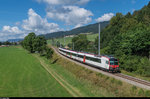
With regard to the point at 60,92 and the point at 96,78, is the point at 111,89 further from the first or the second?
the point at 60,92

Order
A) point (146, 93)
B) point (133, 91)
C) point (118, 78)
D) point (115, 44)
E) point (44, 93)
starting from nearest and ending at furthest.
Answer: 1. point (146, 93)
2. point (133, 91)
3. point (44, 93)
4. point (118, 78)
5. point (115, 44)

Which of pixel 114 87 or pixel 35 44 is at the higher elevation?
pixel 35 44

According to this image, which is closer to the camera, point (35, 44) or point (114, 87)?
point (114, 87)

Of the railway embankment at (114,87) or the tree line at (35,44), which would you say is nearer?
the railway embankment at (114,87)

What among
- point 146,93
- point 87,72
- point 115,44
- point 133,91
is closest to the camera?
point 146,93

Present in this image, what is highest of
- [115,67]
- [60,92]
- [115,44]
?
[115,44]

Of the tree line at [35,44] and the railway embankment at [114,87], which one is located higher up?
the tree line at [35,44]

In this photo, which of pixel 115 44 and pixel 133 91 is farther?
pixel 115 44

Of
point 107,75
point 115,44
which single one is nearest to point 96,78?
point 107,75

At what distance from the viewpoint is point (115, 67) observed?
2634 cm

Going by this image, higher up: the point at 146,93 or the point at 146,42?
the point at 146,42

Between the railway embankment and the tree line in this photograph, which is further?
the tree line

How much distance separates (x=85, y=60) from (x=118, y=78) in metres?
15.4

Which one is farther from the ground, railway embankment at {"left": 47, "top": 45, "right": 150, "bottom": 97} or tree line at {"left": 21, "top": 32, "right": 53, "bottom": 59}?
tree line at {"left": 21, "top": 32, "right": 53, "bottom": 59}
